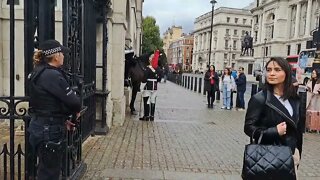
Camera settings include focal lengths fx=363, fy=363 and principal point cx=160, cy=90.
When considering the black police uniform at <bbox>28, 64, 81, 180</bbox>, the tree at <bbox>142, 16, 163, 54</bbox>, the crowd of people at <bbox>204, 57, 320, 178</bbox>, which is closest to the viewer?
the crowd of people at <bbox>204, 57, 320, 178</bbox>

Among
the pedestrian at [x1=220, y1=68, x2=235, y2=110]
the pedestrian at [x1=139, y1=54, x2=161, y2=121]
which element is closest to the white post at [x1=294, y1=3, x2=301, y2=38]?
the pedestrian at [x1=220, y1=68, x2=235, y2=110]

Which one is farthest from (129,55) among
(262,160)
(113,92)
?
(262,160)

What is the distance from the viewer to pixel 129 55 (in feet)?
40.7

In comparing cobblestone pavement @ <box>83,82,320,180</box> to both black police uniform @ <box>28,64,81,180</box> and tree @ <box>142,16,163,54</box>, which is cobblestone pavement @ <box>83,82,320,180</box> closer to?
black police uniform @ <box>28,64,81,180</box>

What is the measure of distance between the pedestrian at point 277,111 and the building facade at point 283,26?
71868 millimetres

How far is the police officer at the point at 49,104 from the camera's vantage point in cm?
349

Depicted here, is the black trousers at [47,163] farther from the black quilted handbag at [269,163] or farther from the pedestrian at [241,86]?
the pedestrian at [241,86]

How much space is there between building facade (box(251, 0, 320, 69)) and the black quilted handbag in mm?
72269

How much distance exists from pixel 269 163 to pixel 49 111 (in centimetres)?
212

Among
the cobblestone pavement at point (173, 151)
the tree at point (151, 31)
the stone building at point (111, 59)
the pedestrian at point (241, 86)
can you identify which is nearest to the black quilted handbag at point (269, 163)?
the cobblestone pavement at point (173, 151)

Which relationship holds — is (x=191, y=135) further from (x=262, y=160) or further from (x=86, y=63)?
(x=262, y=160)

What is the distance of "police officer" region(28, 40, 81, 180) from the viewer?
3494 millimetres

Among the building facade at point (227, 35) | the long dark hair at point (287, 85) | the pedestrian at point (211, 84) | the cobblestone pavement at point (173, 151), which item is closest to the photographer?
the long dark hair at point (287, 85)

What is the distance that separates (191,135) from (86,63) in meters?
3.08
